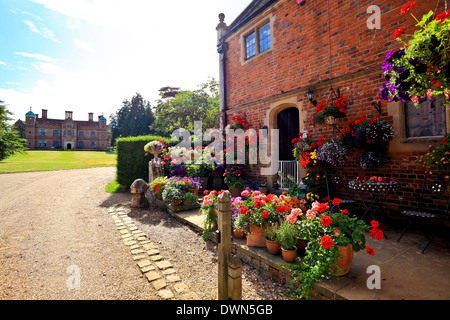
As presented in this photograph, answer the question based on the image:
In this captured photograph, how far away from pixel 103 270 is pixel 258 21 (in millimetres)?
8522

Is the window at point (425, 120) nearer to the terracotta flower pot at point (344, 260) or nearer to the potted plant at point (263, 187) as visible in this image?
the terracotta flower pot at point (344, 260)

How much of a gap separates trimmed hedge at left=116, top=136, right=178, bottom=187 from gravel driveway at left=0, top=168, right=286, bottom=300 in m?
2.90

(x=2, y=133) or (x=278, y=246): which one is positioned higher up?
(x=2, y=133)

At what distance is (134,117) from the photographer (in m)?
39.5

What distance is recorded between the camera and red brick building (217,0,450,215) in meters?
4.43

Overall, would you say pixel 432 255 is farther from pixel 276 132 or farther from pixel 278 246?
pixel 276 132

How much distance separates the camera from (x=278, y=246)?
124 inches

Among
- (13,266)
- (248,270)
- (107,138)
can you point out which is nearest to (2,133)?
(13,266)

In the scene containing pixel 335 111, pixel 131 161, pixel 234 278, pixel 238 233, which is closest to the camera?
pixel 234 278

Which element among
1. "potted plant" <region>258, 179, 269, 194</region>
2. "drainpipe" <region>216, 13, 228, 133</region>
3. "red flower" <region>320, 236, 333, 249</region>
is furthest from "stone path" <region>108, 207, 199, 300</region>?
"drainpipe" <region>216, 13, 228, 133</region>

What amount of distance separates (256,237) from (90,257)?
2823mm

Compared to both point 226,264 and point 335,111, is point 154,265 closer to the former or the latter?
point 226,264

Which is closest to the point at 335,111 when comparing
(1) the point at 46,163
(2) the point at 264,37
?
(2) the point at 264,37

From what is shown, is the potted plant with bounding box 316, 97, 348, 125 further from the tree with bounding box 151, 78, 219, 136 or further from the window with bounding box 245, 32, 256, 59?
the tree with bounding box 151, 78, 219, 136
